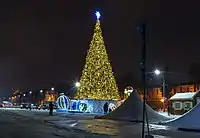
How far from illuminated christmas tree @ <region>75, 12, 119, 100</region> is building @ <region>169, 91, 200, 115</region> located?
10374 mm

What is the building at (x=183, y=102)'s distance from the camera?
163ft

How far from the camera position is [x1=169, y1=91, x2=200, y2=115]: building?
49662mm

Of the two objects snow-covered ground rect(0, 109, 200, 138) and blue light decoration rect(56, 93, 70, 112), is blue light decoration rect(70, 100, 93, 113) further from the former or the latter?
snow-covered ground rect(0, 109, 200, 138)

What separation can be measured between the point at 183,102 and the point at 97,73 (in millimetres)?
14366

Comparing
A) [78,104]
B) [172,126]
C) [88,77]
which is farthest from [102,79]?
[172,126]

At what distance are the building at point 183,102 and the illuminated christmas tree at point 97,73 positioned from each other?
10.4 metres

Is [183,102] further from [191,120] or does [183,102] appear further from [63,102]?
[191,120]

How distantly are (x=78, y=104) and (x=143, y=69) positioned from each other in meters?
45.3

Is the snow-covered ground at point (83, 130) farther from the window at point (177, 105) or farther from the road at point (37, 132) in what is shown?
the window at point (177, 105)

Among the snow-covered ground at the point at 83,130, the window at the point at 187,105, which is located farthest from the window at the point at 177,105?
the snow-covered ground at the point at 83,130

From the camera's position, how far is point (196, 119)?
24.5 meters

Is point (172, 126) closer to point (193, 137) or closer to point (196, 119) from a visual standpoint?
point (196, 119)

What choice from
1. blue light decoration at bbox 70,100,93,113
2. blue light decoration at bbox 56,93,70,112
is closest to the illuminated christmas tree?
blue light decoration at bbox 70,100,93,113

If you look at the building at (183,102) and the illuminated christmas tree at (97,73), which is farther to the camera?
the illuminated christmas tree at (97,73)
